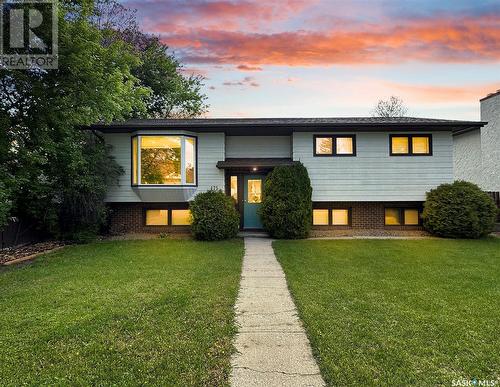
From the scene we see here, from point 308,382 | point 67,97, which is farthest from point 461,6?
point 308,382

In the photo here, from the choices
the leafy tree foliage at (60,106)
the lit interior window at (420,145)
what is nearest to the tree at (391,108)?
the lit interior window at (420,145)

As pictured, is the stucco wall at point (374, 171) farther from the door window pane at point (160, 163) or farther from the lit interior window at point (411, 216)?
the door window pane at point (160, 163)

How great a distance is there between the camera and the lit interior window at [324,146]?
41.7 feet

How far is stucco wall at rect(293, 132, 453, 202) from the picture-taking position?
1249 cm

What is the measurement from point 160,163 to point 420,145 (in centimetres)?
1011

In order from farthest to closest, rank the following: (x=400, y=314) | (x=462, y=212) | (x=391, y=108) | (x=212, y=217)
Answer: (x=391, y=108)
(x=462, y=212)
(x=212, y=217)
(x=400, y=314)

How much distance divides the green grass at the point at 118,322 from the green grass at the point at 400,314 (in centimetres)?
116

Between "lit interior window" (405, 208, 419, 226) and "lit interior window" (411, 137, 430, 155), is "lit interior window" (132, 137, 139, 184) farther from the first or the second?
"lit interior window" (405, 208, 419, 226)

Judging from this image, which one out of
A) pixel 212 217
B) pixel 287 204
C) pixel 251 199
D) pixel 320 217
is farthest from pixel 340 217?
pixel 212 217

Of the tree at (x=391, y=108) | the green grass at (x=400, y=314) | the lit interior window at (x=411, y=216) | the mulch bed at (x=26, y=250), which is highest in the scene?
the tree at (x=391, y=108)

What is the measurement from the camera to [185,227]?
521 inches

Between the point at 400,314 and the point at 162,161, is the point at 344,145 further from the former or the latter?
the point at 400,314

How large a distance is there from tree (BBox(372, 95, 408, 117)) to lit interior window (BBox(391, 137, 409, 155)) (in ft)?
80.1

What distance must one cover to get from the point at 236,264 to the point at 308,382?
4.84m
